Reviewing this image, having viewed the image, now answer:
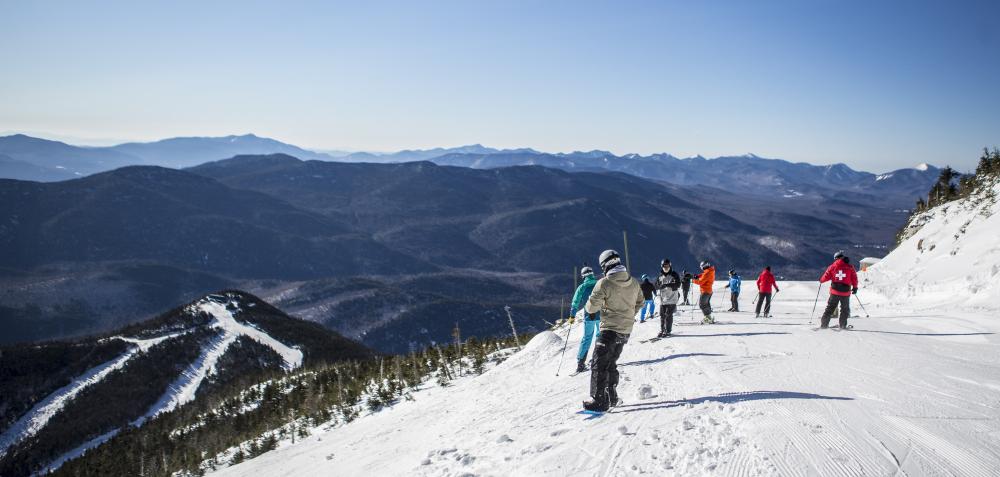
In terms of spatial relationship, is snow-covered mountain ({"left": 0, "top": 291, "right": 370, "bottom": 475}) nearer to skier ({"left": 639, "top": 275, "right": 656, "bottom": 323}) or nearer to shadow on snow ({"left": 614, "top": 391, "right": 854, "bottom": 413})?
skier ({"left": 639, "top": 275, "right": 656, "bottom": 323})

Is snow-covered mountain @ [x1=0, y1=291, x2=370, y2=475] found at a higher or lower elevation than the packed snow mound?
lower

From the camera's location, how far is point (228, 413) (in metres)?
22.0

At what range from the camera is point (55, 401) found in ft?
123

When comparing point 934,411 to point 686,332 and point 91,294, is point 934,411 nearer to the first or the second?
point 686,332

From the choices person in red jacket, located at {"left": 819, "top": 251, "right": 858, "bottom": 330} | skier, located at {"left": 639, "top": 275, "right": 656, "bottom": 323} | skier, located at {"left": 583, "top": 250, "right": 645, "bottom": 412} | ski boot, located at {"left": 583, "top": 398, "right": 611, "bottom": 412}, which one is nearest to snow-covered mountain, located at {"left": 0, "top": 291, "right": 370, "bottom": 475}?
skier, located at {"left": 639, "top": 275, "right": 656, "bottom": 323}

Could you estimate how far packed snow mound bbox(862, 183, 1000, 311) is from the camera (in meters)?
18.8

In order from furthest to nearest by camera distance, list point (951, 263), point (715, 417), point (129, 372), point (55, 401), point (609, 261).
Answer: point (129, 372) → point (55, 401) → point (951, 263) → point (609, 261) → point (715, 417)

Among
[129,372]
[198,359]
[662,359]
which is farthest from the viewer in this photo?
[198,359]

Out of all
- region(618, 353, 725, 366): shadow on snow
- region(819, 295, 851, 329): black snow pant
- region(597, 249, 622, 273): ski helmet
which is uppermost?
region(597, 249, 622, 273): ski helmet

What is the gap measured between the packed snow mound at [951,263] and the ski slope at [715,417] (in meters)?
7.42

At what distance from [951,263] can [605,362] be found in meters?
24.1

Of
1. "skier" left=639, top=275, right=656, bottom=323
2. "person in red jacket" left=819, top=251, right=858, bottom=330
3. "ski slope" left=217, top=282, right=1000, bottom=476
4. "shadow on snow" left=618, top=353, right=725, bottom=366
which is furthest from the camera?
"skier" left=639, top=275, right=656, bottom=323

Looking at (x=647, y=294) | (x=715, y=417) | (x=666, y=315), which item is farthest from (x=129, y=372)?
(x=715, y=417)

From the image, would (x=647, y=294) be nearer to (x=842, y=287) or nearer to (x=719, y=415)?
(x=842, y=287)
